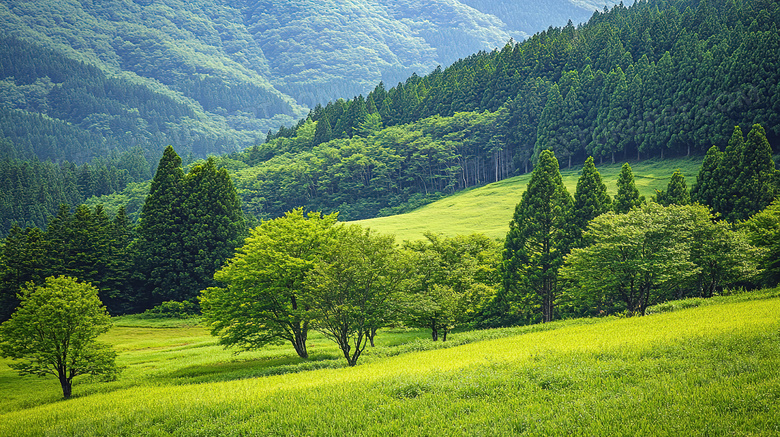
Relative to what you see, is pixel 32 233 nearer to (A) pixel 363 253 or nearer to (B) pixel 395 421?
(A) pixel 363 253

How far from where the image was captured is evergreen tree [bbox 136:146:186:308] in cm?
5697

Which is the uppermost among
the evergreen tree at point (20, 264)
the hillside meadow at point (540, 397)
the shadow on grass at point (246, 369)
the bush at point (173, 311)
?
the evergreen tree at point (20, 264)

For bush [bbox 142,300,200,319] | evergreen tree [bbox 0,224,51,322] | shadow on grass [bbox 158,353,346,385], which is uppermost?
evergreen tree [bbox 0,224,51,322]

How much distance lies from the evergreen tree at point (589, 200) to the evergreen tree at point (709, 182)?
32.3 feet

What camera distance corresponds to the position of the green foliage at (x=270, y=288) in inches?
1133

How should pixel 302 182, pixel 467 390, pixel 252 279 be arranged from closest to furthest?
pixel 467 390 → pixel 252 279 → pixel 302 182

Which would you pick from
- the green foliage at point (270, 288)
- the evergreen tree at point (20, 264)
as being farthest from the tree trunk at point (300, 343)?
the evergreen tree at point (20, 264)

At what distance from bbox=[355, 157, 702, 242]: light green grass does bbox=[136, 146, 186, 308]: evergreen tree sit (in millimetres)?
26630

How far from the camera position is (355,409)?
1211 cm

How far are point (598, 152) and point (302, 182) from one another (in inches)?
2405

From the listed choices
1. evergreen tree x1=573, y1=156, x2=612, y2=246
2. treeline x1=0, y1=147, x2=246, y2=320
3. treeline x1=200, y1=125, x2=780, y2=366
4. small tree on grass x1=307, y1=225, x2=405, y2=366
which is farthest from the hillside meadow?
treeline x1=0, y1=147, x2=246, y2=320

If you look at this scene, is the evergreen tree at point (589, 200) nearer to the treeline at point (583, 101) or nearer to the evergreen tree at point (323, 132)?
the treeline at point (583, 101)

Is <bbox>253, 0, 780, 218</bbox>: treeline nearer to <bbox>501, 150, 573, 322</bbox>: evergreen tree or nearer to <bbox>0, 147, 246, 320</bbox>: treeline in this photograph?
<bbox>0, 147, 246, 320</bbox>: treeline

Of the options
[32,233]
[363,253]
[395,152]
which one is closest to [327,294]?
[363,253]
